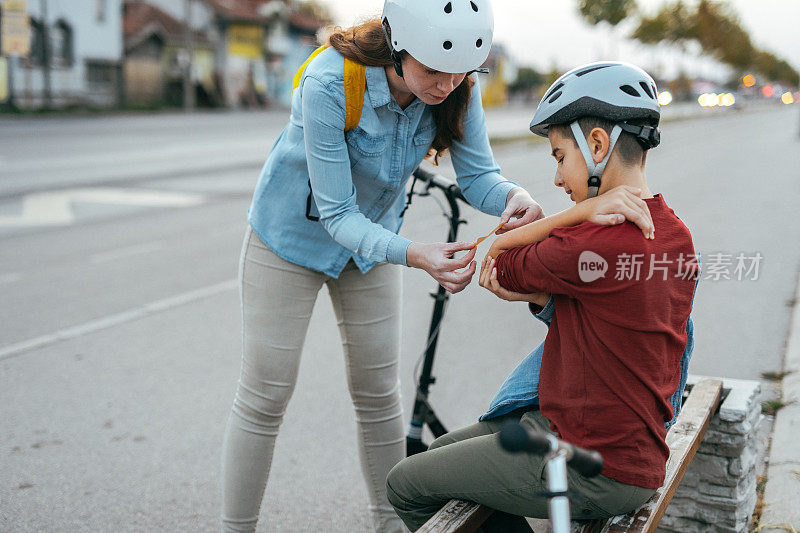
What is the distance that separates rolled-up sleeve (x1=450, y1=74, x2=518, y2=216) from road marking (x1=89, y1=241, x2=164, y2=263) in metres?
6.35

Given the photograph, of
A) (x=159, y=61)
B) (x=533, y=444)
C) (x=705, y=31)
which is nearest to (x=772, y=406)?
(x=533, y=444)

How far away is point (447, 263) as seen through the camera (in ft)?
7.51

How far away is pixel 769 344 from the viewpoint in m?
5.68

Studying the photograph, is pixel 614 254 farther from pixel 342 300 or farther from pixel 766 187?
pixel 766 187

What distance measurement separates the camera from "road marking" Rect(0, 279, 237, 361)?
563 cm

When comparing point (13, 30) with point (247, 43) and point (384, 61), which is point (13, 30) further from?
point (384, 61)

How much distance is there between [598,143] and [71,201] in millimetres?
11674

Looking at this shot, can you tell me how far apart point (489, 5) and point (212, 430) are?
2857mm

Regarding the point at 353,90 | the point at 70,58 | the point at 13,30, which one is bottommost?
the point at 353,90

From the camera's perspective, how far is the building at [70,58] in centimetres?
3559

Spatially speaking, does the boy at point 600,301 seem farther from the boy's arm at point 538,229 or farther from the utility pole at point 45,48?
the utility pole at point 45,48

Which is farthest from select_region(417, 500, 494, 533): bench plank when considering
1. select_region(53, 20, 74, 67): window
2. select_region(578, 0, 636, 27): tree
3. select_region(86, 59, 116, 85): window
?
select_region(86, 59, 116, 85): window

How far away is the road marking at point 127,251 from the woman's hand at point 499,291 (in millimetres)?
7016

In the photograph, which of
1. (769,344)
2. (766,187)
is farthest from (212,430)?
(766,187)
